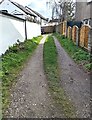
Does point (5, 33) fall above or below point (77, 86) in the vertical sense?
above

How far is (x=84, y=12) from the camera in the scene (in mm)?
21969

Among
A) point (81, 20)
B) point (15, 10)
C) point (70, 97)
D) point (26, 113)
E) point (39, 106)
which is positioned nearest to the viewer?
point (26, 113)

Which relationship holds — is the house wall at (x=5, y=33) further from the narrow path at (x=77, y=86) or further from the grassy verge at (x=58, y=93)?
the grassy verge at (x=58, y=93)

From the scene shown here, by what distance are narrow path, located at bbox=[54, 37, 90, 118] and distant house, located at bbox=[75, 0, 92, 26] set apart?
37.2ft

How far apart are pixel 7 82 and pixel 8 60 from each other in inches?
120

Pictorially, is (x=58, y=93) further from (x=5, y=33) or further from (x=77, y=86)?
(x=5, y=33)

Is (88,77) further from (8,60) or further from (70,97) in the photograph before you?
(8,60)

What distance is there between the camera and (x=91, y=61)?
30.8ft

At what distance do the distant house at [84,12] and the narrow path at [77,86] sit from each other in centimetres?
1134

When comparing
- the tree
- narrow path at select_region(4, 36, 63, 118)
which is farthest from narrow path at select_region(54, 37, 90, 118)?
the tree

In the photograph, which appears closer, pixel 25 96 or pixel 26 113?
pixel 26 113

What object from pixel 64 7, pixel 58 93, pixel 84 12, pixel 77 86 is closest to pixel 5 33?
pixel 77 86

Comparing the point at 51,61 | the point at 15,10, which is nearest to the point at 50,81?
the point at 51,61

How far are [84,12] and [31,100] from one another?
704 inches
